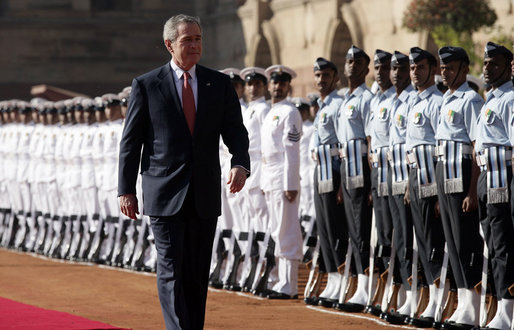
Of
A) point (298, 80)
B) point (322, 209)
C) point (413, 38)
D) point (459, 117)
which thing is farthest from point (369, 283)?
point (298, 80)

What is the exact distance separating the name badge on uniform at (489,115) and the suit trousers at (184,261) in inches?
97.7

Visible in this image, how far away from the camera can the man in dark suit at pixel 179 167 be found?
8.20m

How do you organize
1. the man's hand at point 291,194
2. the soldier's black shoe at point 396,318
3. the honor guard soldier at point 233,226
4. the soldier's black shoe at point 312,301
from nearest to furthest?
the soldier's black shoe at point 396,318, the soldier's black shoe at point 312,301, the man's hand at point 291,194, the honor guard soldier at point 233,226

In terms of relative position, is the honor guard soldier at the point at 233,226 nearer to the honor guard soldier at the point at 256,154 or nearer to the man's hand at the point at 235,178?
the honor guard soldier at the point at 256,154

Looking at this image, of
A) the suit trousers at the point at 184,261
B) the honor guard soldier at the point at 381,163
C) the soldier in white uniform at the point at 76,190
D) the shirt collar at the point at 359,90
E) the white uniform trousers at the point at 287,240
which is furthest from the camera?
the soldier in white uniform at the point at 76,190

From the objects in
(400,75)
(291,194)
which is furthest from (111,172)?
(400,75)

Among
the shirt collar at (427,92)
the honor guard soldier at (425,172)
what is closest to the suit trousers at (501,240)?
the honor guard soldier at (425,172)

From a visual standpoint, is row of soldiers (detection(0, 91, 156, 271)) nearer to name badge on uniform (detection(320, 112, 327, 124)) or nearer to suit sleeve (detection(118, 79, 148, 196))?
name badge on uniform (detection(320, 112, 327, 124))

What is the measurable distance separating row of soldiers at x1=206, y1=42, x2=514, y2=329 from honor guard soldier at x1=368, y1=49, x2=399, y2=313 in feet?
0.04

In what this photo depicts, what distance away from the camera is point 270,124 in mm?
13547

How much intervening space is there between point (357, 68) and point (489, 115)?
2.51m

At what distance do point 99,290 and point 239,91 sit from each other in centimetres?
266

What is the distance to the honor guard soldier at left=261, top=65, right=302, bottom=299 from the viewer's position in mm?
13320

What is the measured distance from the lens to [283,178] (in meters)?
13.4
